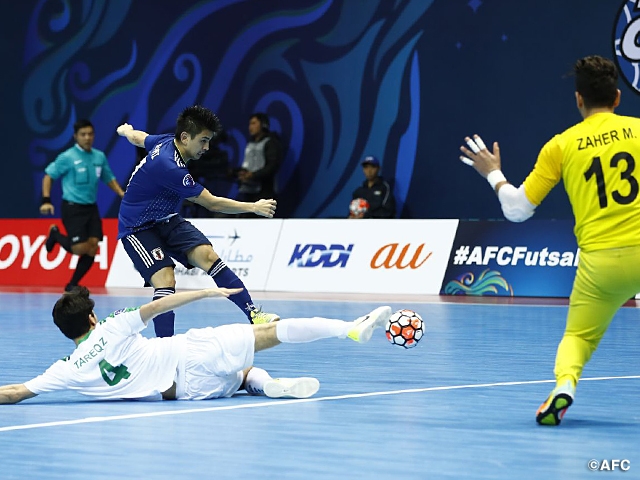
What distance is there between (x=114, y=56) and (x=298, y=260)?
8.88 meters

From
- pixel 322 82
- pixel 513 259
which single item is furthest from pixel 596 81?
pixel 322 82

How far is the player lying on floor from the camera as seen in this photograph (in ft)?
24.9

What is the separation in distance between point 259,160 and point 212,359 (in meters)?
16.1

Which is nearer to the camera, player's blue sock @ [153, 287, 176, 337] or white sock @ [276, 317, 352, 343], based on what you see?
white sock @ [276, 317, 352, 343]

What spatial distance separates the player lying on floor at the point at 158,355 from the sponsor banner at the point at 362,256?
11.6 m

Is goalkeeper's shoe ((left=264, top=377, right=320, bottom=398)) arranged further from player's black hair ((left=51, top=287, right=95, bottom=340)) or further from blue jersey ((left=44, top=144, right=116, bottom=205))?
blue jersey ((left=44, top=144, right=116, bottom=205))

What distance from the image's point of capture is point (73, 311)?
7.54 metres

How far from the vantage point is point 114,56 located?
2730 centimetres

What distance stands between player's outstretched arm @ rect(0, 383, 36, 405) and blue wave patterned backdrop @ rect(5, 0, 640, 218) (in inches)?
629

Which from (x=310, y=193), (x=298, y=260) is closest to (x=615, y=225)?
(x=298, y=260)

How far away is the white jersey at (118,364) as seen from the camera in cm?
760

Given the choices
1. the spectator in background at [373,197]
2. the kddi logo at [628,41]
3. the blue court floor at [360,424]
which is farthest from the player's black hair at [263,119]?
the blue court floor at [360,424]

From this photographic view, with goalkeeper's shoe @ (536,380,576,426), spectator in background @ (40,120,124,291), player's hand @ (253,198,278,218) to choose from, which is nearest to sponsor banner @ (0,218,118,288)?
spectator in background @ (40,120,124,291)

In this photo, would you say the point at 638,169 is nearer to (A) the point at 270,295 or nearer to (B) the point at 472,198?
(A) the point at 270,295
